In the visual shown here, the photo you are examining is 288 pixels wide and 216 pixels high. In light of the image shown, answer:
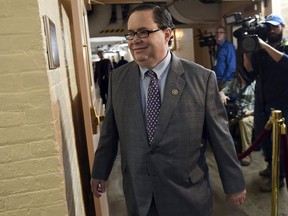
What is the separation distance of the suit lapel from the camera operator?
57.3 inches

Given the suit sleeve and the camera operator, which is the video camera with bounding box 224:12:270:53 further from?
the suit sleeve

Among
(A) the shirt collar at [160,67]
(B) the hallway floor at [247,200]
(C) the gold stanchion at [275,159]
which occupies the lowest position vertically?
(B) the hallway floor at [247,200]

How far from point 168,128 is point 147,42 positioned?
39cm

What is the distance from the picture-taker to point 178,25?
598 cm

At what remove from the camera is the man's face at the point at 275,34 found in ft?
8.41

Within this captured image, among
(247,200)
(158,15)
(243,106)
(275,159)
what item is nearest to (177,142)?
(158,15)

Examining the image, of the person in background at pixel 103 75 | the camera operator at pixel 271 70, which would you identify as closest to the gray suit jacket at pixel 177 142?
the camera operator at pixel 271 70

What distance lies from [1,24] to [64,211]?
0.72 metres

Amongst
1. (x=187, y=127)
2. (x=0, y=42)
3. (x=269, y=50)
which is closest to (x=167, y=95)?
(x=187, y=127)

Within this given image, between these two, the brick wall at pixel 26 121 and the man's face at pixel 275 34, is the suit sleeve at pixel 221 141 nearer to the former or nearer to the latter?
the brick wall at pixel 26 121

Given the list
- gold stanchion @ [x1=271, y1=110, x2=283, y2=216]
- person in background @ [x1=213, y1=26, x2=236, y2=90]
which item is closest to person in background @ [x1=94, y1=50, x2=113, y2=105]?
person in background @ [x1=213, y1=26, x2=236, y2=90]

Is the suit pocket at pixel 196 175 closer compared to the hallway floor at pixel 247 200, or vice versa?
the suit pocket at pixel 196 175

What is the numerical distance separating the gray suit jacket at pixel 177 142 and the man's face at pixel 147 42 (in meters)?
0.09

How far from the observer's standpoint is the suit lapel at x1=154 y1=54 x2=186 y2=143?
1.26 metres
